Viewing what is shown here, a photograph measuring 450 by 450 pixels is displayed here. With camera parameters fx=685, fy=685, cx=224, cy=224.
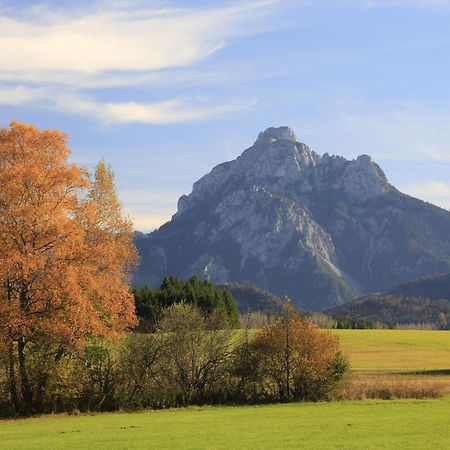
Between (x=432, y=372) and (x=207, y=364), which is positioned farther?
(x=432, y=372)

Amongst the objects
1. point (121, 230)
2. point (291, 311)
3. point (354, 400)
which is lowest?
point (354, 400)

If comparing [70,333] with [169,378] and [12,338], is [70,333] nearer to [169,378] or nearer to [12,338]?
[12,338]

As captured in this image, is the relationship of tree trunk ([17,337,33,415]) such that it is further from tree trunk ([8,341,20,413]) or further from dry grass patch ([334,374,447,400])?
dry grass patch ([334,374,447,400])

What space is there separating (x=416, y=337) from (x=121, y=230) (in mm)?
82312

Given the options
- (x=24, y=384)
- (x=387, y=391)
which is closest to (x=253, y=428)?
(x=24, y=384)

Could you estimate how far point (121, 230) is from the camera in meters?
48.7

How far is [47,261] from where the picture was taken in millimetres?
39625

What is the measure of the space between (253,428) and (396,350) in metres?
73.8

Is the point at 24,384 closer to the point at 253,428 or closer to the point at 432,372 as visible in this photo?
the point at 253,428

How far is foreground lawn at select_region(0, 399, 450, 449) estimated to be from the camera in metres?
28.0

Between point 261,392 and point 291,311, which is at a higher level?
point 291,311

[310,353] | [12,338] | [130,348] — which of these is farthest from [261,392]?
[12,338]

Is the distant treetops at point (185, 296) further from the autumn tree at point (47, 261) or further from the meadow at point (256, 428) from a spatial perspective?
the meadow at point (256, 428)

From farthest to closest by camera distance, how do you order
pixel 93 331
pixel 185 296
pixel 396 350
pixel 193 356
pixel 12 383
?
pixel 185 296
pixel 396 350
pixel 193 356
pixel 12 383
pixel 93 331
